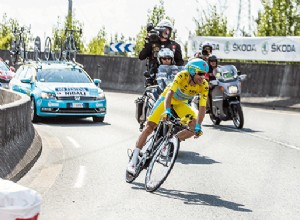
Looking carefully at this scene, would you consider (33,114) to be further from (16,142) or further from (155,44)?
(16,142)

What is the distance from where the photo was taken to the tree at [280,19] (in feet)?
111

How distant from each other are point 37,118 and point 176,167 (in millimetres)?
7969

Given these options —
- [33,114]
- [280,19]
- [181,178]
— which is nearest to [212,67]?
[33,114]

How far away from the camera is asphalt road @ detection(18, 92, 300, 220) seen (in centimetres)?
761

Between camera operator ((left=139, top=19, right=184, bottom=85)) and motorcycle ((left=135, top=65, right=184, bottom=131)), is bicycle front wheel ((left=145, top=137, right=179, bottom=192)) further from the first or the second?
camera operator ((left=139, top=19, right=184, bottom=85))

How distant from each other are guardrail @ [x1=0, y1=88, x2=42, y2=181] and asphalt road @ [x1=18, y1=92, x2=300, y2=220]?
184mm

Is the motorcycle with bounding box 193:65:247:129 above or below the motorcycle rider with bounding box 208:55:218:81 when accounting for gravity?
below

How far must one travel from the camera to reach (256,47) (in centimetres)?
2795

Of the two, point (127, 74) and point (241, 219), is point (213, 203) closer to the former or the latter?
point (241, 219)

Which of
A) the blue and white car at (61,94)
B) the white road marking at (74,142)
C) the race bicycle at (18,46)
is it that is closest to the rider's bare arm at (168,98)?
the white road marking at (74,142)

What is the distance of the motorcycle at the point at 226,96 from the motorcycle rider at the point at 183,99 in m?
7.51

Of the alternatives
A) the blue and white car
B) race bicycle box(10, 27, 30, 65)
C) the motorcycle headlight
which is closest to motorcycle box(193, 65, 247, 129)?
the motorcycle headlight

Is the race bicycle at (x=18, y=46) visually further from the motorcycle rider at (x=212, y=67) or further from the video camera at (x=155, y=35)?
the video camera at (x=155, y=35)

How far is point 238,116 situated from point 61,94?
14.0 feet
